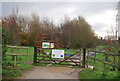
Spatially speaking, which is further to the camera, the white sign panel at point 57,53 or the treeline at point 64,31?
the treeline at point 64,31

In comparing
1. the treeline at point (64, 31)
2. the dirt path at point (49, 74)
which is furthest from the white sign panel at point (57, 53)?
the treeline at point (64, 31)

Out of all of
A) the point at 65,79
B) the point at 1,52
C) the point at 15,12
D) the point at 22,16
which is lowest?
the point at 65,79

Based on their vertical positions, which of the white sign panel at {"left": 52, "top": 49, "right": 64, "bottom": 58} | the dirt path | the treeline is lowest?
the dirt path

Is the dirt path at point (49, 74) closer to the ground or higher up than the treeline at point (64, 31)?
closer to the ground

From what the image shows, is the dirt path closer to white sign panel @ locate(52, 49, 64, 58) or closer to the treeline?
white sign panel @ locate(52, 49, 64, 58)

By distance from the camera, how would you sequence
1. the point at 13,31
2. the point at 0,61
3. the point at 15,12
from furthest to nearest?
the point at 15,12 → the point at 13,31 → the point at 0,61

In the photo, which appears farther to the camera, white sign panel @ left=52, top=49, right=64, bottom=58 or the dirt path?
white sign panel @ left=52, top=49, right=64, bottom=58

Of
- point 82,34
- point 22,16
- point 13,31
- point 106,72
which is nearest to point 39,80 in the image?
point 106,72

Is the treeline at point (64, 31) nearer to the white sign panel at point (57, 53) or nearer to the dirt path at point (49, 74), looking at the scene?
the white sign panel at point (57, 53)

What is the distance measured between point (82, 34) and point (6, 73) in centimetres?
2692

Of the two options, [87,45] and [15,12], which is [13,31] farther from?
[87,45]

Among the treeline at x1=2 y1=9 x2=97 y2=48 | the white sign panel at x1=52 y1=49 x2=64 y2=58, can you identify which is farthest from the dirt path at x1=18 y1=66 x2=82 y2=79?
the treeline at x1=2 y1=9 x2=97 y2=48

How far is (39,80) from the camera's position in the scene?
5812mm

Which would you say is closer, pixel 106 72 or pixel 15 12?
pixel 106 72
